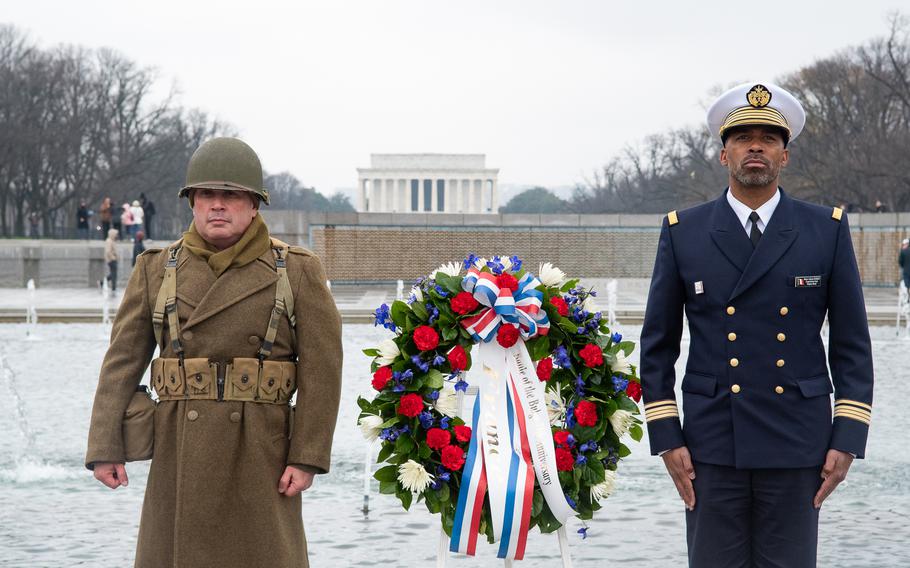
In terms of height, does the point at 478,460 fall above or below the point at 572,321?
below

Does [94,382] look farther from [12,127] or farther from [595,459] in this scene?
[12,127]

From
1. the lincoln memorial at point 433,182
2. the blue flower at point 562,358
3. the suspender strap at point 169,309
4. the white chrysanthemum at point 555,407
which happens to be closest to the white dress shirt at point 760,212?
the blue flower at point 562,358

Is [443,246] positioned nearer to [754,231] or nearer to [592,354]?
[592,354]

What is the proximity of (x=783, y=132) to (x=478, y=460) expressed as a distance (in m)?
1.60

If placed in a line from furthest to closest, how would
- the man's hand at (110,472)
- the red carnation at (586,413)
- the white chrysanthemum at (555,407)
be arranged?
the white chrysanthemum at (555,407), the red carnation at (586,413), the man's hand at (110,472)

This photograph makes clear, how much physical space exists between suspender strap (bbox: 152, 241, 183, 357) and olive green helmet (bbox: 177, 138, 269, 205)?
0.29 metres

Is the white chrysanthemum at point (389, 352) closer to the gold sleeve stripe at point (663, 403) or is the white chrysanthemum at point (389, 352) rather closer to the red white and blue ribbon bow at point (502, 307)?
the red white and blue ribbon bow at point (502, 307)

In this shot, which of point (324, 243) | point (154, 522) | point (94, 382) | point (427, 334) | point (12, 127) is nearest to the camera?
point (154, 522)

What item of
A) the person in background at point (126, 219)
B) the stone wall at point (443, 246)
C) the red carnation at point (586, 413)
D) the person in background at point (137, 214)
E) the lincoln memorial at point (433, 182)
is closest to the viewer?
the red carnation at point (586, 413)

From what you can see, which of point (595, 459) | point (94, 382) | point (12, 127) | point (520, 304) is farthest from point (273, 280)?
point (12, 127)

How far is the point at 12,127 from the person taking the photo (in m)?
52.1

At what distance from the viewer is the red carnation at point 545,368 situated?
183 inches

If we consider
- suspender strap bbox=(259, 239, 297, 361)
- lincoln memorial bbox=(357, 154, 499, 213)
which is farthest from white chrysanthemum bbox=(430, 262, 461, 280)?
lincoln memorial bbox=(357, 154, 499, 213)

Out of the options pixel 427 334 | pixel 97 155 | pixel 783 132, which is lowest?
pixel 427 334
